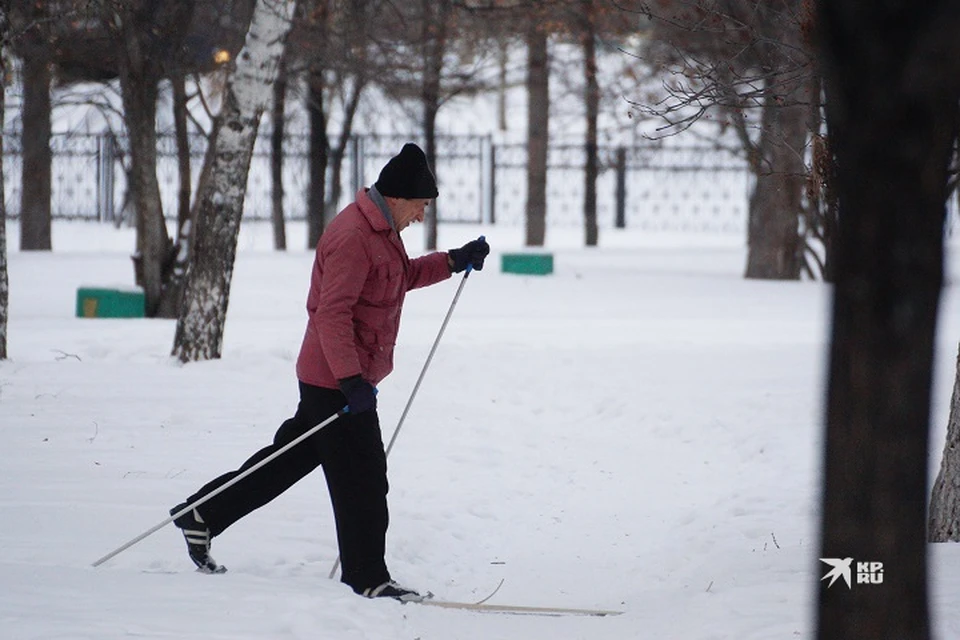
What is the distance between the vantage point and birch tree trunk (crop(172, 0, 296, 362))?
10000 millimetres

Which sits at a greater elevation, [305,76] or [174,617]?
[305,76]

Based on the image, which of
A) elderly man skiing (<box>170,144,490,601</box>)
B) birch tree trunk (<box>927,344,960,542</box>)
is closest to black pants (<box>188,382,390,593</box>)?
elderly man skiing (<box>170,144,490,601</box>)

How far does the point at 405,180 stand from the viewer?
533cm

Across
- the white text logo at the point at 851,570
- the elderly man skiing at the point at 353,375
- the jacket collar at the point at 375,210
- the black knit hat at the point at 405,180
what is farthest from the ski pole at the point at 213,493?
the white text logo at the point at 851,570

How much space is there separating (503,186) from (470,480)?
31.9 meters

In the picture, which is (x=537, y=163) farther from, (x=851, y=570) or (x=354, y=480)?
(x=851, y=570)

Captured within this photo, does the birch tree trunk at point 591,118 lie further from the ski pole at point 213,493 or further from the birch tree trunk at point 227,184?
the ski pole at point 213,493

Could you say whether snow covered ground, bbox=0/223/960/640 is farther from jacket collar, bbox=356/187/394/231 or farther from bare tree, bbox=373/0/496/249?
bare tree, bbox=373/0/496/249

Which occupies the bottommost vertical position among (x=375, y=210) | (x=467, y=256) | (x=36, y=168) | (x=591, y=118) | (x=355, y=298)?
(x=355, y=298)

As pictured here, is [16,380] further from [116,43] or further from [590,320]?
[590,320]

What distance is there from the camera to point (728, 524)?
7.07 metres

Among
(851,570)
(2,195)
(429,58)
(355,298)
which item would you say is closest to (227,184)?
(2,195)

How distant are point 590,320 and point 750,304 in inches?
118

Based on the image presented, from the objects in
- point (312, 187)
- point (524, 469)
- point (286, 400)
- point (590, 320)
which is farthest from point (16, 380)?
point (312, 187)
